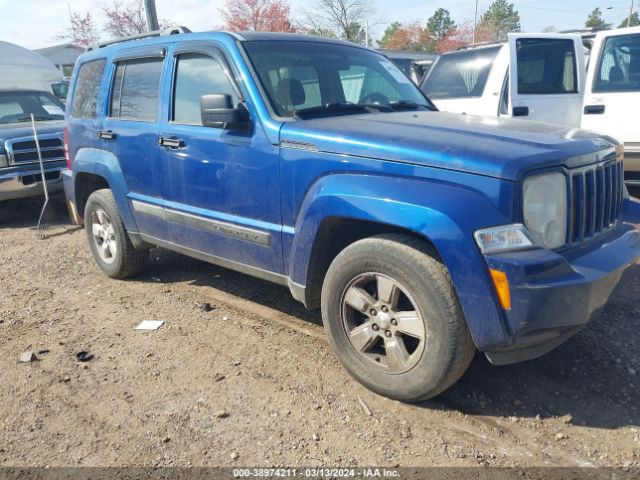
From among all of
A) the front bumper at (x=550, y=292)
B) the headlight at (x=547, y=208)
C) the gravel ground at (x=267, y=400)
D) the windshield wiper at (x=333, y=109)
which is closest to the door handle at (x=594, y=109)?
the gravel ground at (x=267, y=400)

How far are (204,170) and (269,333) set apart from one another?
1.22 meters

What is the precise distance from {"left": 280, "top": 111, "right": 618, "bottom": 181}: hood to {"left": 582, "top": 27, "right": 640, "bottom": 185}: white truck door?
12.3 feet

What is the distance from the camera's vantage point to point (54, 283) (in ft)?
16.9

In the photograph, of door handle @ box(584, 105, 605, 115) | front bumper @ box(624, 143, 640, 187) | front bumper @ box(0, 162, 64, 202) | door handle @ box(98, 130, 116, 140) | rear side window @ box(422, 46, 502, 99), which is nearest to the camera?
door handle @ box(98, 130, 116, 140)

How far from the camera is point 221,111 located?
128 inches

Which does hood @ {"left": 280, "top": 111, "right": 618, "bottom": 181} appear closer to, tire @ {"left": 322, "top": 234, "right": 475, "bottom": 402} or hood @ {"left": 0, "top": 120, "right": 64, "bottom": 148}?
tire @ {"left": 322, "top": 234, "right": 475, "bottom": 402}

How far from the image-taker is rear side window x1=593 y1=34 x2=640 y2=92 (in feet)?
21.1

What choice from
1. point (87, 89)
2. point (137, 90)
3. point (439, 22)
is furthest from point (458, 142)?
point (439, 22)

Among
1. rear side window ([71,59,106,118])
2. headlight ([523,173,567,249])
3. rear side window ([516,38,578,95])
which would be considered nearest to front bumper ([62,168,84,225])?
rear side window ([71,59,106,118])

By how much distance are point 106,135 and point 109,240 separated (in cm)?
104

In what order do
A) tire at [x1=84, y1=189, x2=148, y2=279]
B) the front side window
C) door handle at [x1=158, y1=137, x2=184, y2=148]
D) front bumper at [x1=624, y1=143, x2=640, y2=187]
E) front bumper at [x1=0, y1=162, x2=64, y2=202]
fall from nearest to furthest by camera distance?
the front side window, door handle at [x1=158, y1=137, x2=184, y2=148], tire at [x1=84, y1=189, x2=148, y2=279], front bumper at [x1=624, y1=143, x2=640, y2=187], front bumper at [x1=0, y1=162, x2=64, y2=202]

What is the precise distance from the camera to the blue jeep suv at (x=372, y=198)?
8.14ft

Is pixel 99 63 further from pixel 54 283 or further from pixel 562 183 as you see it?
pixel 562 183

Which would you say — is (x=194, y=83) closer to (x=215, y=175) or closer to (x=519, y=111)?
(x=215, y=175)
